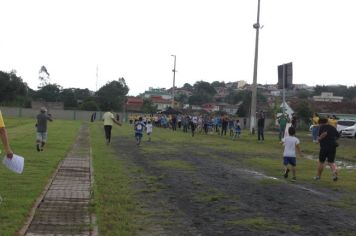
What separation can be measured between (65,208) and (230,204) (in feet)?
9.49

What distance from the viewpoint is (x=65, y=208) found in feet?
30.1

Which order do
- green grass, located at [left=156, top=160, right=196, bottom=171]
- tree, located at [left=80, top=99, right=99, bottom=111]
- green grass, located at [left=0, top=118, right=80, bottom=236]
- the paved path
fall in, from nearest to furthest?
the paved path, green grass, located at [left=0, top=118, right=80, bottom=236], green grass, located at [left=156, top=160, right=196, bottom=171], tree, located at [left=80, top=99, right=99, bottom=111]

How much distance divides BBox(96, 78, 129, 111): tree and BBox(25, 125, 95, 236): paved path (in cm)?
10721

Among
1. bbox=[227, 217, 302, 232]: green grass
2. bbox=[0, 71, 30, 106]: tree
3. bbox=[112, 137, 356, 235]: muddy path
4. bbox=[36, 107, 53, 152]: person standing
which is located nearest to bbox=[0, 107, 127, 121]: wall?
bbox=[0, 71, 30, 106]: tree

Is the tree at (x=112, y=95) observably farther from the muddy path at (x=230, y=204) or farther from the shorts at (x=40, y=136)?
the muddy path at (x=230, y=204)

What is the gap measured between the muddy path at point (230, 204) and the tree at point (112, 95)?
10565 centimetres

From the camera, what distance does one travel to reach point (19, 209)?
870 cm

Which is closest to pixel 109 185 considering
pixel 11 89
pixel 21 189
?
pixel 21 189

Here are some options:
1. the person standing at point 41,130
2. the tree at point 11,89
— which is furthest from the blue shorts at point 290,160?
the tree at point 11,89

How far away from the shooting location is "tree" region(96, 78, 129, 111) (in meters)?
129

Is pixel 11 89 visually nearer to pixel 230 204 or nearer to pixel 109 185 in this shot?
pixel 109 185

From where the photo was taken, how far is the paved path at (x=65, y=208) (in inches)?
301

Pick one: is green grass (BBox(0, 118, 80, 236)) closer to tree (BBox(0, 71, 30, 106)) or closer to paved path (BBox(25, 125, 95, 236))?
paved path (BBox(25, 125, 95, 236))

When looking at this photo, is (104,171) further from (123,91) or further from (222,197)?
(123,91)
